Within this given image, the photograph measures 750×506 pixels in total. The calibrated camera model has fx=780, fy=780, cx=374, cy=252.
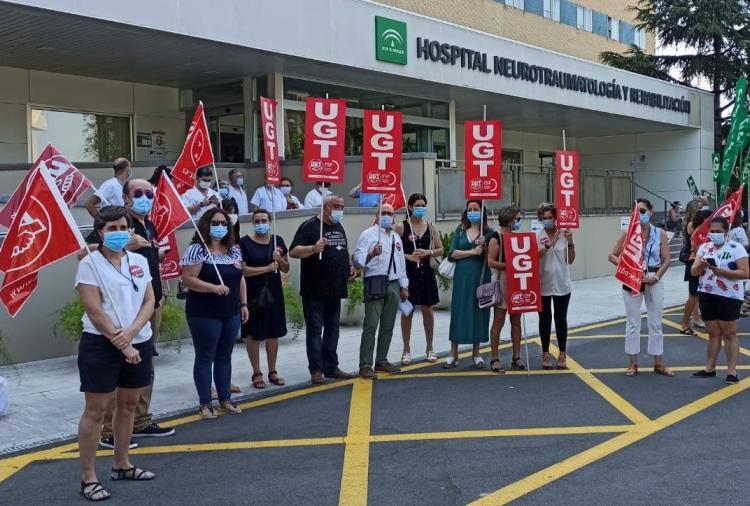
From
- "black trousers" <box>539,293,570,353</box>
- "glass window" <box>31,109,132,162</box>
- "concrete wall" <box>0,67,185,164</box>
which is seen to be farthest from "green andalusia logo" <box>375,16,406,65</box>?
"black trousers" <box>539,293,570,353</box>

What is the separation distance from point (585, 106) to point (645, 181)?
24.8ft

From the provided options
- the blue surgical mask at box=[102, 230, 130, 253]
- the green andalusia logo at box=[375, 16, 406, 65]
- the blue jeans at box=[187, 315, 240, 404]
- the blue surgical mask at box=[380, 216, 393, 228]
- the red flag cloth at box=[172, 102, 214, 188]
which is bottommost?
the blue jeans at box=[187, 315, 240, 404]

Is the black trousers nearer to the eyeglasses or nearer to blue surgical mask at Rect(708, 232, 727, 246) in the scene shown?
blue surgical mask at Rect(708, 232, 727, 246)

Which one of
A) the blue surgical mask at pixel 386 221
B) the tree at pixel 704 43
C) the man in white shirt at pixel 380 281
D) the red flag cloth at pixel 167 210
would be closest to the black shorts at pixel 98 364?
the red flag cloth at pixel 167 210

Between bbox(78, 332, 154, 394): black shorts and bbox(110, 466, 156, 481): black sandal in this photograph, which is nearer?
bbox(78, 332, 154, 394): black shorts

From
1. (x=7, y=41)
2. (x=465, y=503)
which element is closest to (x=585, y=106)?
(x=7, y=41)

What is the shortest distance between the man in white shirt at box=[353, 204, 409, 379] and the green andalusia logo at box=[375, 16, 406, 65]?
8734 mm

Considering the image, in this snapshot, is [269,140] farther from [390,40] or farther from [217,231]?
[390,40]

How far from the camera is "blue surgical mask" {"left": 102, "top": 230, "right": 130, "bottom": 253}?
4.77m

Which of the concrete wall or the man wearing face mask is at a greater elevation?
the concrete wall

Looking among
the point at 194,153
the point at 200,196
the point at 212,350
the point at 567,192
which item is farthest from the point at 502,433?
the point at 200,196

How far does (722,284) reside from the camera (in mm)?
7680

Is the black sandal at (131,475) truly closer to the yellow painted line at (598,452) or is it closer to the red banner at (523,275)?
the yellow painted line at (598,452)

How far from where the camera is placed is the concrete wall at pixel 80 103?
49.5 ft
